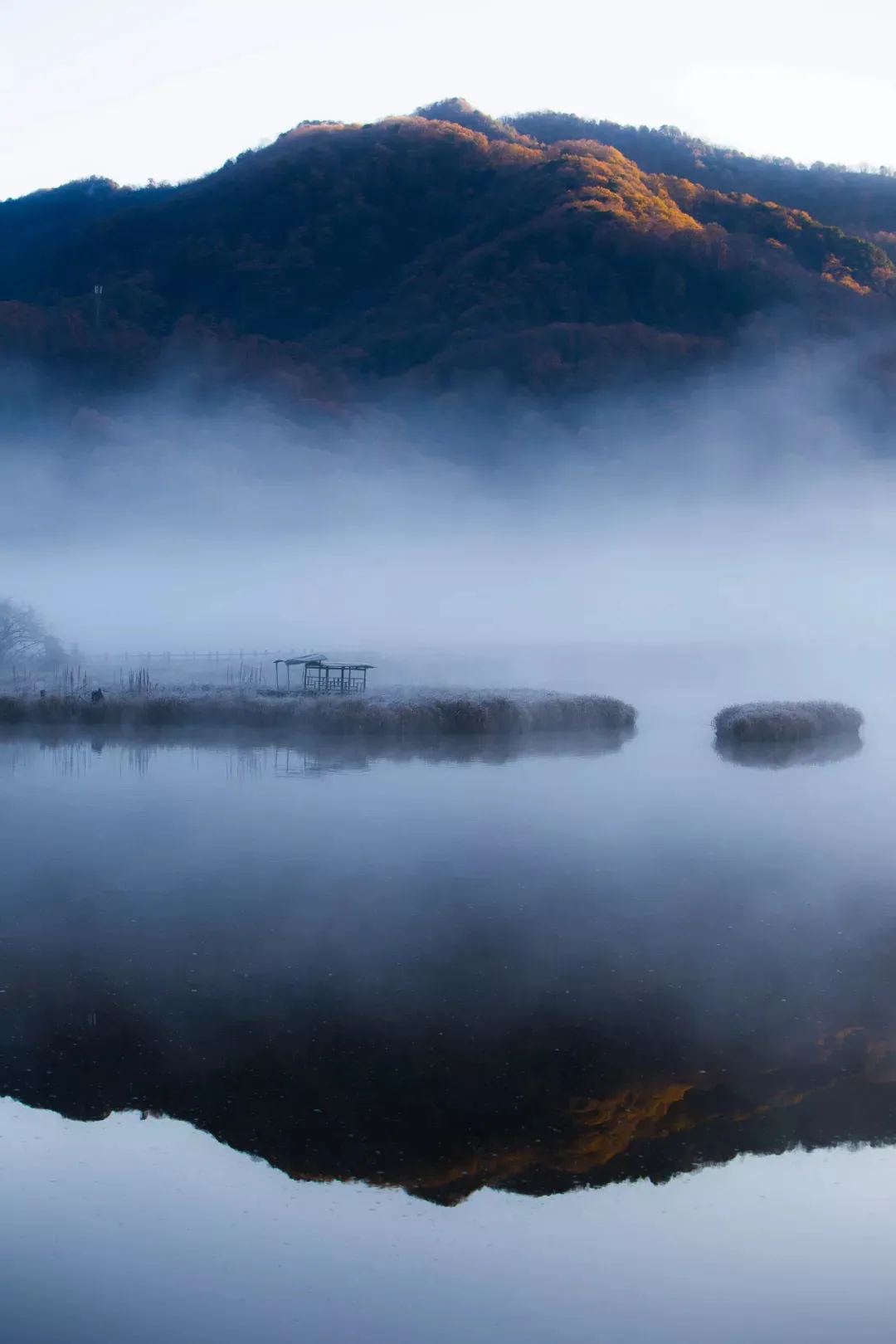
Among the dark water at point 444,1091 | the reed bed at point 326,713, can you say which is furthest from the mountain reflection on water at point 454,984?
the reed bed at point 326,713

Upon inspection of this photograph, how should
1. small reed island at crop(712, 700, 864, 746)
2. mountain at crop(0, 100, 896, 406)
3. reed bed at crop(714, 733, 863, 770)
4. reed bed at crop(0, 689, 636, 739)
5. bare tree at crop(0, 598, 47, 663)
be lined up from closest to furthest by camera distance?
1. reed bed at crop(714, 733, 863, 770)
2. reed bed at crop(0, 689, 636, 739)
3. small reed island at crop(712, 700, 864, 746)
4. bare tree at crop(0, 598, 47, 663)
5. mountain at crop(0, 100, 896, 406)

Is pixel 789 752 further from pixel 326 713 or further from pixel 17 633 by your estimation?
pixel 17 633

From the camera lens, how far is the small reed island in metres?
32.3

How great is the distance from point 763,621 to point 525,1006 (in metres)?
82.2

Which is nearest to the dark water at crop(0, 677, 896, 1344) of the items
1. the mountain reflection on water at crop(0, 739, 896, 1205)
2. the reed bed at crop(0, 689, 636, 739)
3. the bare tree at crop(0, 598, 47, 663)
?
the mountain reflection on water at crop(0, 739, 896, 1205)

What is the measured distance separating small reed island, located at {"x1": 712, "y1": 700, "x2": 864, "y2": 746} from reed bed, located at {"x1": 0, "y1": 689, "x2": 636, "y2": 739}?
277 cm

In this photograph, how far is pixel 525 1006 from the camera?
471 inches

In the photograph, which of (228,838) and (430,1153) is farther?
(228,838)

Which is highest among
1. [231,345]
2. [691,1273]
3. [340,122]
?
[340,122]

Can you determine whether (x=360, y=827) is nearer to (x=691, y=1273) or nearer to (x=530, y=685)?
(x=691, y=1273)

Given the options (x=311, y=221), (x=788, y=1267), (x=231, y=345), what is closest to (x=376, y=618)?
(x=231, y=345)

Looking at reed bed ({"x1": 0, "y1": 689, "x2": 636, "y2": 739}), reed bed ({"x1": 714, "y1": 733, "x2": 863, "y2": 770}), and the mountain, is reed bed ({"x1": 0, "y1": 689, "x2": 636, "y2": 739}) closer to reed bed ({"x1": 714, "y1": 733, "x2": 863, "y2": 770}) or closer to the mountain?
reed bed ({"x1": 714, "y1": 733, "x2": 863, "y2": 770})

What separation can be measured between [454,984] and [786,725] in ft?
70.6

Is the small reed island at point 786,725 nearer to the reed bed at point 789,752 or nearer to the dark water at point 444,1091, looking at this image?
the reed bed at point 789,752
